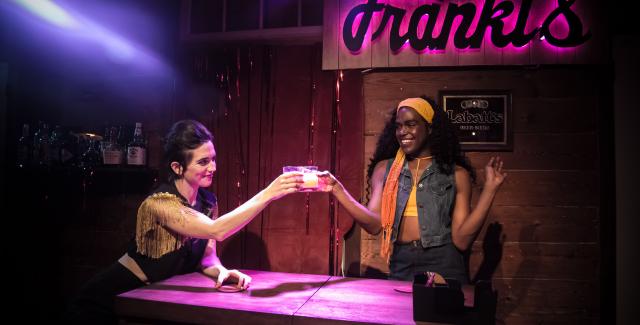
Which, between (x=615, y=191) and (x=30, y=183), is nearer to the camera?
(x=615, y=191)

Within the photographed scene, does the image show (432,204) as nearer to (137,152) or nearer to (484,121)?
(484,121)

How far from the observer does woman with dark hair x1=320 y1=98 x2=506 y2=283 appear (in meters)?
2.18

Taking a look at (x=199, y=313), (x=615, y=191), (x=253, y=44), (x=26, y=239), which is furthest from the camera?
(x=26, y=239)

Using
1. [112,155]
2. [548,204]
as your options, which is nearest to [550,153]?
[548,204]

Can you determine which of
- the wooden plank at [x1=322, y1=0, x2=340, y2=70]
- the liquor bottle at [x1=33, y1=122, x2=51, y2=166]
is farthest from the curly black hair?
the liquor bottle at [x1=33, y1=122, x2=51, y2=166]

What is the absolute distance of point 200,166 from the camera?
218 centimetres

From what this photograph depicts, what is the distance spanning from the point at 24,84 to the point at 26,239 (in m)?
1.49

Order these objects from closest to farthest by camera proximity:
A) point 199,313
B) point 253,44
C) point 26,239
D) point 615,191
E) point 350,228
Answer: point 199,313 < point 615,191 < point 350,228 < point 253,44 < point 26,239

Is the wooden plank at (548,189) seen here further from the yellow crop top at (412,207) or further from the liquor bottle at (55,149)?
the liquor bottle at (55,149)

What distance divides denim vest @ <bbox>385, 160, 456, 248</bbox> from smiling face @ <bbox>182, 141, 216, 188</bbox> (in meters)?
1.16

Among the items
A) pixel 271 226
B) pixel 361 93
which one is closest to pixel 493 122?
pixel 361 93

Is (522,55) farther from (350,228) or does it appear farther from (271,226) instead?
(271,226)

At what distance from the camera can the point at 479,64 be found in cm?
288

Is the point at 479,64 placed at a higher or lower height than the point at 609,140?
higher
